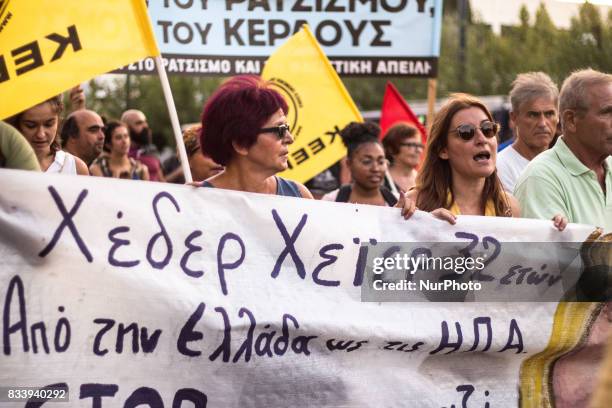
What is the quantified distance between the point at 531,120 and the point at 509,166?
0.41 meters

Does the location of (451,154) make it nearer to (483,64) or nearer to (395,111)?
(395,111)

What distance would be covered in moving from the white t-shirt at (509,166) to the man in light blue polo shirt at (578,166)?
1.02 meters

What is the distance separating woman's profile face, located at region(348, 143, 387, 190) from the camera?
301 inches

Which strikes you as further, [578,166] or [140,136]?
[140,136]

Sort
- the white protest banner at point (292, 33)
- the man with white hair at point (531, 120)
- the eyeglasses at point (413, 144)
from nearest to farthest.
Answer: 1. the man with white hair at point (531, 120)
2. the white protest banner at point (292, 33)
3. the eyeglasses at point (413, 144)

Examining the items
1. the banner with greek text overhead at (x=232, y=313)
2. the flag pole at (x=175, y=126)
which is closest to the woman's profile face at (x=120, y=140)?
the flag pole at (x=175, y=126)

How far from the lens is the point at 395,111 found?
991cm

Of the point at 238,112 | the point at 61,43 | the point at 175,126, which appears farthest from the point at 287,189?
the point at 61,43

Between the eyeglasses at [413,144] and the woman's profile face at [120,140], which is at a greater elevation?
the eyeglasses at [413,144]

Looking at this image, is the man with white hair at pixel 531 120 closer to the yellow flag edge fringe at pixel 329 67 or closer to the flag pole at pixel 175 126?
the yellow flag edge fringe at pixel 329 67

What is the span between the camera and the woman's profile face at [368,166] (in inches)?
301

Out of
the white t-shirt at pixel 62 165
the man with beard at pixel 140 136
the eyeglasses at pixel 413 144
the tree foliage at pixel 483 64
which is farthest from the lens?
the tree foliage at pixel 483 64

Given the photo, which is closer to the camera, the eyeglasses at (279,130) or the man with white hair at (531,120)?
the eyeglasses at (279,130)

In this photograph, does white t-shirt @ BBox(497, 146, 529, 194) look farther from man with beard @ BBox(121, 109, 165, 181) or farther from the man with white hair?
man with beard @ BBox(121, 109, 165, 181)
